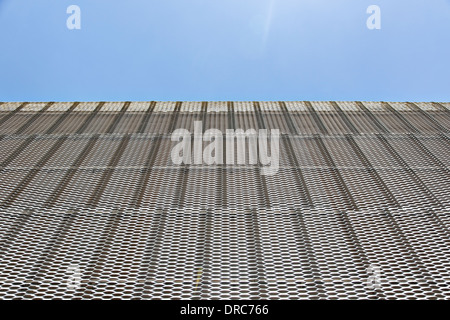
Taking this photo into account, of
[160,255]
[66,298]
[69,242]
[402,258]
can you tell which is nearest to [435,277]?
[402,258]

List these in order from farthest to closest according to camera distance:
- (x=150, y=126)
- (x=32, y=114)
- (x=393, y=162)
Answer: (x=32, y=114) → (x=150, y=126) → (x=393, y=162)

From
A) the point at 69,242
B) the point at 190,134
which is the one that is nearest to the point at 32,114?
the point at 190,134

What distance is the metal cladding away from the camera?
369 cm

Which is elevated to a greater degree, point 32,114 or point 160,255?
point 32,114

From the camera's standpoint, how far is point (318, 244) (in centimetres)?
421

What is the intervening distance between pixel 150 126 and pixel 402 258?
15.2ft

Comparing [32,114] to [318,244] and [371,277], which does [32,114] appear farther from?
[371,277]

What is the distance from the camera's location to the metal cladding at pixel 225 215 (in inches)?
145

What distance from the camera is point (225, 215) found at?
470 cm
